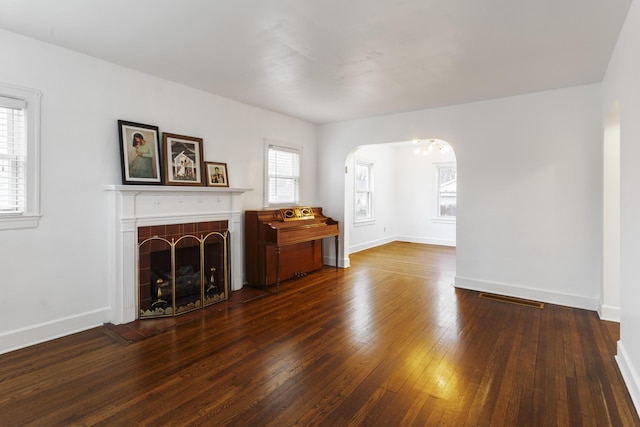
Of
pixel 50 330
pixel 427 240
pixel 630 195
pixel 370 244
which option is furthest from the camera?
pixel 427 240

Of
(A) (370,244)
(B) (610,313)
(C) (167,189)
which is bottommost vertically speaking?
(B) (610,313)

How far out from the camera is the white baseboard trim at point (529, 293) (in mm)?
3756

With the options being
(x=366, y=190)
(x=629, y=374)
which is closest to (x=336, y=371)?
(x=629, y=374)

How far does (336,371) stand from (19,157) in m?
3.11

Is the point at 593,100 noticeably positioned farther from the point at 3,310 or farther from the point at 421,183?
the point at 3,310

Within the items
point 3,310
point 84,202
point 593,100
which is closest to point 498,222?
point 593,100

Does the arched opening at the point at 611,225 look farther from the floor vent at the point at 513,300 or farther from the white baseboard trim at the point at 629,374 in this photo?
the white baseboard trim at the point at 629,374

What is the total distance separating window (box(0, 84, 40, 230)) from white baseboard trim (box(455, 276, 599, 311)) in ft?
16.0

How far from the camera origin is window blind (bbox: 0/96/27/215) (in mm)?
2658

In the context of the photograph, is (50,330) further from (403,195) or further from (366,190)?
(403,195)

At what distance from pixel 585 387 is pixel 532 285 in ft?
6.80

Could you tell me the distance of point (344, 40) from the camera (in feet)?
8.80

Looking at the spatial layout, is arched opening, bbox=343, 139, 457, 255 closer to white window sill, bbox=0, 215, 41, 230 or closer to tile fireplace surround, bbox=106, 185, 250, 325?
tile fireplace surround, bbox=106, 185, 250, 325

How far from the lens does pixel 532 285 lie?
13.4 ft
